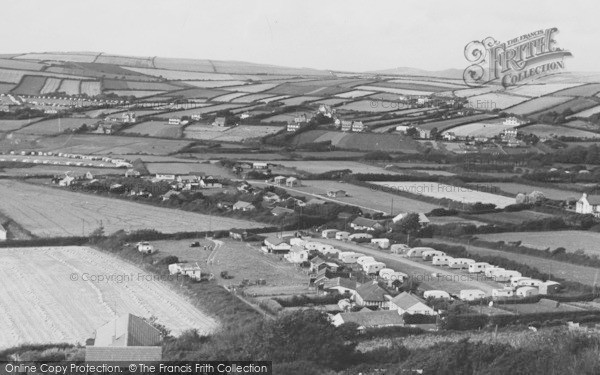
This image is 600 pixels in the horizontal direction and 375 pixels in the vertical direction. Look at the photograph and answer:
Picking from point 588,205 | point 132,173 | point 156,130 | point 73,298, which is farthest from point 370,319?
point 156,130

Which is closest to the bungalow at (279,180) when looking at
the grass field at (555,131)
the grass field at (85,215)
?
the grass field at (85,215)

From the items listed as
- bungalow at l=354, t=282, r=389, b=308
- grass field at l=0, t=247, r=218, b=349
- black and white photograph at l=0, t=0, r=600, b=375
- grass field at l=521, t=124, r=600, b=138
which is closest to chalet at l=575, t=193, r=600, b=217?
black and white photograph at l=0, t=0, r=600, b=375

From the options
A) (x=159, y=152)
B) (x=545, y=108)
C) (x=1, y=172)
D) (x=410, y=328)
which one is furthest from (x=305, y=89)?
(x=410, y=328)

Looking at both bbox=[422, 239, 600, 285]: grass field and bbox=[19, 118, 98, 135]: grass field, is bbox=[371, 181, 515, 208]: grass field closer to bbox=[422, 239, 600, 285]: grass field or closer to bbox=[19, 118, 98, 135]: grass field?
bbox=[422, 239, 600, 285]: grass field

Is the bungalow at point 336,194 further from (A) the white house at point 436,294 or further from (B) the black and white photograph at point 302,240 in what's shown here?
(A) the white house at point 436,294

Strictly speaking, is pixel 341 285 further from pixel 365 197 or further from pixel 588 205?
pixel 588 205
